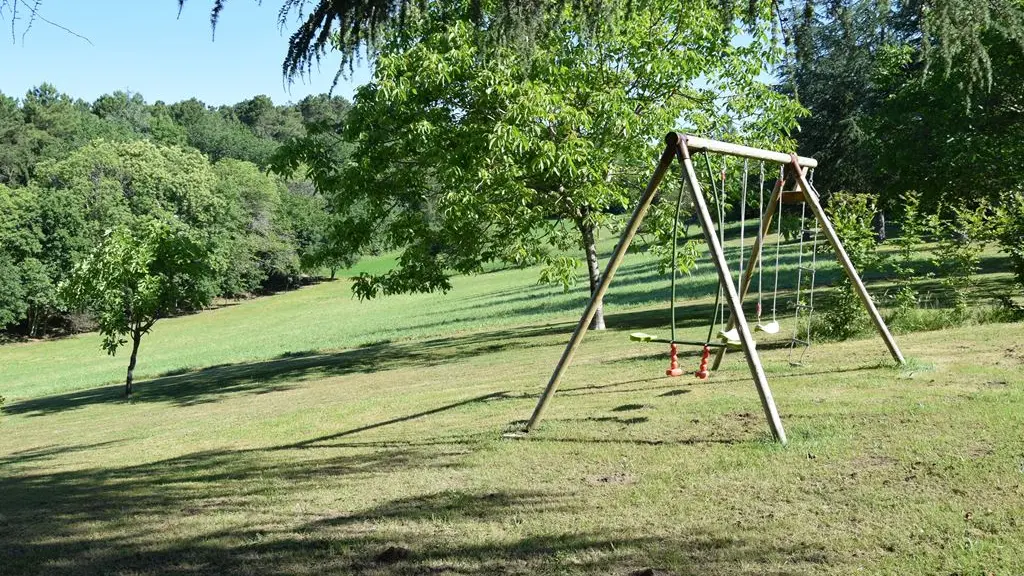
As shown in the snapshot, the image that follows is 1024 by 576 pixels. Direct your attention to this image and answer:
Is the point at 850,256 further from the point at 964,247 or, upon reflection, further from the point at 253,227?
the point at 253,227

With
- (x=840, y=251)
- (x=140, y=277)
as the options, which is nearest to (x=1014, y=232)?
(x=840, y=251)

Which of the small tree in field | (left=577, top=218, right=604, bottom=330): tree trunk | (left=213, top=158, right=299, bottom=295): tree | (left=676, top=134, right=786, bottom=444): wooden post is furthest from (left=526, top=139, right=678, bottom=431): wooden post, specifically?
(left=213, top=158, right=299, bottom=295): tree

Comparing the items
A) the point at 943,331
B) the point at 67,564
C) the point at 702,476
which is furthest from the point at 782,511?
the point at 943,331

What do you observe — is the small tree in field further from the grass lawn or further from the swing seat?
the swing seat

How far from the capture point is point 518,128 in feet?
53.4

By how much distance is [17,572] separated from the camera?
5.18m

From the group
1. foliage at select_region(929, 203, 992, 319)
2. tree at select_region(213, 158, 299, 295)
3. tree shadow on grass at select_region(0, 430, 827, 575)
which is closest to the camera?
tree shadow on grass at select_region(0, 430, 827, 575)

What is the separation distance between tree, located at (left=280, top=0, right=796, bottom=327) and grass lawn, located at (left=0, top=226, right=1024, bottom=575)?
15.5 ft

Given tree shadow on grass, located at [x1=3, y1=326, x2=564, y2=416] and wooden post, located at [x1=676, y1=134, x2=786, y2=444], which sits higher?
wooden post, located at [x1=676, y1=134, x2=786, y2=444]

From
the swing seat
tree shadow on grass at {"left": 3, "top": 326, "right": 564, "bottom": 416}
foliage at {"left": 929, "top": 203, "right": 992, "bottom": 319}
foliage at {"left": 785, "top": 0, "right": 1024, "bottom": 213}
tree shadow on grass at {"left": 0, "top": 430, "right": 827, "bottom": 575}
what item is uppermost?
foliage at {"left": 785, "top": 0, "right": 1024, "bottom": 213}

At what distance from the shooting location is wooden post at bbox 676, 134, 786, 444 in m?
6.43

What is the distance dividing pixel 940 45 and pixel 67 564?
22.5 feet

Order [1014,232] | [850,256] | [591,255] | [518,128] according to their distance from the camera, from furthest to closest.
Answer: [591,255] < [518,128] < [1014,232] < [850,256]

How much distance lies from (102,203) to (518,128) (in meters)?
49.4
